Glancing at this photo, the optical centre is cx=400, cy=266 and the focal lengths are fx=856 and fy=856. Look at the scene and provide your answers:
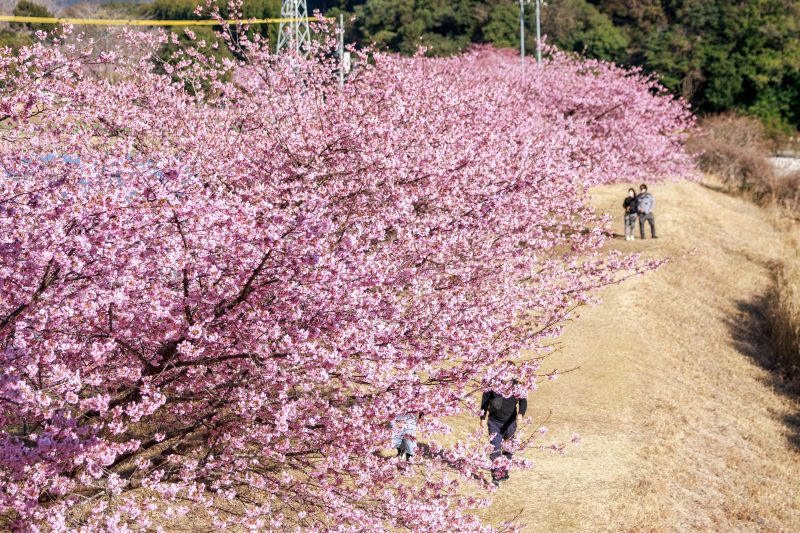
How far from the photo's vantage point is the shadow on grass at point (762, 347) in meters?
16.0

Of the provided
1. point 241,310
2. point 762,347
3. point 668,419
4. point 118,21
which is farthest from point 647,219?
point 118,21

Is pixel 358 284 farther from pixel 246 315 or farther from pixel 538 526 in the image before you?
pixel 538 526

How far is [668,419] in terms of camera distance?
14.4 m

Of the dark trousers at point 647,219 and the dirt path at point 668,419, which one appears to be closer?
the dirt path at point 668,419

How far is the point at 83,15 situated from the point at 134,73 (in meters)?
38.8

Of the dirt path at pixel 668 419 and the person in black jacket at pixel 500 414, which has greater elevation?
the person in black jacket at pixel 500 414

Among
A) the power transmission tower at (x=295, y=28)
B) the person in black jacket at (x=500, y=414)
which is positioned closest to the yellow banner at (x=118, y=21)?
the power transmission tower at (x=295, y=28)

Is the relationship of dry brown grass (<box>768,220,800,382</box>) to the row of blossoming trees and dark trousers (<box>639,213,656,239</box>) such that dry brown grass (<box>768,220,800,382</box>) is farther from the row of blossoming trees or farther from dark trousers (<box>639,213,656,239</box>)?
the row of blossoming trees

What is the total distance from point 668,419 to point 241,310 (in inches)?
394

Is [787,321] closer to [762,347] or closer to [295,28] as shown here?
[762,347]

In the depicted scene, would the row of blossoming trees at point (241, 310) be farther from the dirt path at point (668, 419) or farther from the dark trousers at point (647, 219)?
the dark trousers at point (647, 219)

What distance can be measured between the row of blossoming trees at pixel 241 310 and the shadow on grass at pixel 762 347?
6.95 metres

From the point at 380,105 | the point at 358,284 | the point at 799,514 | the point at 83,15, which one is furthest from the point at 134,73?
the point at 83,15

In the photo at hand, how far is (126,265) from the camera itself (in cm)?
587
